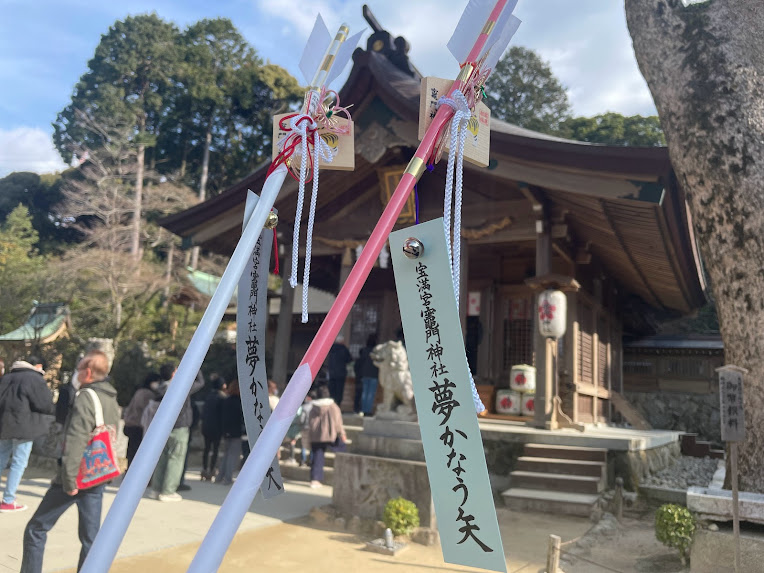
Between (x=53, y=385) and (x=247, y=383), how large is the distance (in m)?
15.0

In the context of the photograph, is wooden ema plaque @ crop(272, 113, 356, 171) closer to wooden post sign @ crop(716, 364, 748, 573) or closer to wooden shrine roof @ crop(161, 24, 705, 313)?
wooden post sign @ crop(716, 364, 748, 573)

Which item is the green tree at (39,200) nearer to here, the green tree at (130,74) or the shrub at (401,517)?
the green tree at (130,74)

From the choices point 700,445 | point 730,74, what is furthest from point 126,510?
point 700,445

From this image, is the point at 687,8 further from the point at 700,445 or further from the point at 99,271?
the point at 99,271

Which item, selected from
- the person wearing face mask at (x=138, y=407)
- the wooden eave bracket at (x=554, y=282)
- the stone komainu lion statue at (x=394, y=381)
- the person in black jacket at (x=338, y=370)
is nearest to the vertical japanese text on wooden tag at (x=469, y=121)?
the stone komainu lion statue at (x=394, y=381)

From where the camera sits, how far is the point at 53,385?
14.3 metres

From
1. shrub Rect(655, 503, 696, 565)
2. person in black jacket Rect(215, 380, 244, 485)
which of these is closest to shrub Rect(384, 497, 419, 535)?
shrub Rect(655, 503, 696, 565)

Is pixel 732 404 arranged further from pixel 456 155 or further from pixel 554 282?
pixel 554 282

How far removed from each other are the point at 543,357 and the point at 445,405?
7.05 metres

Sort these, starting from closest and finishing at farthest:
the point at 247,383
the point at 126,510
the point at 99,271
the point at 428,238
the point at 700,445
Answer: the point at 126,510 < the point at 428,238 < the point at 247,383 < the point at 700,445 < the point at 99,271

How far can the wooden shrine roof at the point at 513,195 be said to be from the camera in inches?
274

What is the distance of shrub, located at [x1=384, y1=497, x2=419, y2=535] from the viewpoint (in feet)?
16.7

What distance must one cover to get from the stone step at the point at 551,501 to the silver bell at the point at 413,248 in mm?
5753

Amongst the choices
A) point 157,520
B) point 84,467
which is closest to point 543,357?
point 157,520
